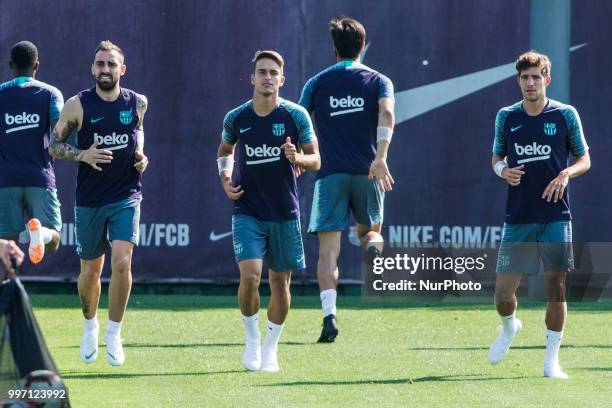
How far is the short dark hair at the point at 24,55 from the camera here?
39.5 feet

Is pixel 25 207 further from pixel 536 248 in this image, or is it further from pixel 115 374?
pixel 536 248

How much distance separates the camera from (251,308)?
9.98 metres

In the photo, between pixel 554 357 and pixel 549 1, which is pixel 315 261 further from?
pixel 554 357

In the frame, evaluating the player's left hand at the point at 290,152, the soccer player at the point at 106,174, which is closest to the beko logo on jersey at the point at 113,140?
the soccer player at the point at 106,174

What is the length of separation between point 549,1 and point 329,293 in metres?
5.58

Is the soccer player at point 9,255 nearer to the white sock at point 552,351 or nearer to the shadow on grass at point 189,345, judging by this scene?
the white sock at point 552,351

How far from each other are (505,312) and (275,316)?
1669 millimetres

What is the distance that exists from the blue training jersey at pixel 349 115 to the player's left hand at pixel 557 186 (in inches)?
88.1

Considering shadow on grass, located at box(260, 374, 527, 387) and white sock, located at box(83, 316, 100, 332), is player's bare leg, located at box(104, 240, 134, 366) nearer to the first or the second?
white sock, located at box(83, 316, 100, 332)

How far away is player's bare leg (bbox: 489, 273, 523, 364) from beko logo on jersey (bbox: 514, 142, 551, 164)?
33.3 inches

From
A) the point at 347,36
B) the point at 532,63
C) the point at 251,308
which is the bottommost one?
the point at 251,308

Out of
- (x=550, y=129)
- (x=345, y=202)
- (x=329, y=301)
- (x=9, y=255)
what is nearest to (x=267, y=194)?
(x=345, y=202)

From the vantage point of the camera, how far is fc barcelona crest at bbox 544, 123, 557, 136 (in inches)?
393

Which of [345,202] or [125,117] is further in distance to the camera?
[345,202]
